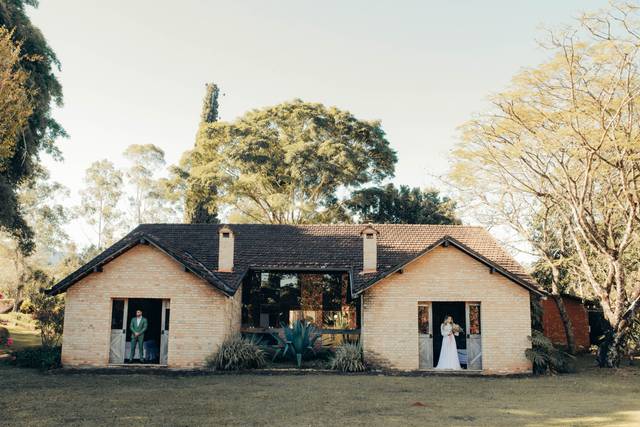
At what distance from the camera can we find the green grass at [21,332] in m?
23.8

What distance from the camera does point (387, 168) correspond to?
3688cm

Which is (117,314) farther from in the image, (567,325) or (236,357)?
(567,325)

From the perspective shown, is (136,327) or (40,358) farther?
(40,358)

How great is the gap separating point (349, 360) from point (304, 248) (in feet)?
18.4

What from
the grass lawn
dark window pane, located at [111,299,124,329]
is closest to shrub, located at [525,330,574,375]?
the grass lawn

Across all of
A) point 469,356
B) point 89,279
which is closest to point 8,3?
point 89,279

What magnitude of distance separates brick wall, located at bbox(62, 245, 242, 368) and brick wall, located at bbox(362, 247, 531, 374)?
5.36 metres

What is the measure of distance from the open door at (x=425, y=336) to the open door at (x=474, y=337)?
1.32 metres

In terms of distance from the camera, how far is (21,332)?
29.1m

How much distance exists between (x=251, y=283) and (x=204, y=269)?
3.70 metres

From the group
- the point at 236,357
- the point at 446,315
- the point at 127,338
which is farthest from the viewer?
the point at 446,315

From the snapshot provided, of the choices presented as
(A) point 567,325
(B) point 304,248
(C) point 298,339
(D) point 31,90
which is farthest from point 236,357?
(A) point 567,325

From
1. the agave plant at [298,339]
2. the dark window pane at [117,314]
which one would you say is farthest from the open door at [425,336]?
the dark window pane at [117,314]

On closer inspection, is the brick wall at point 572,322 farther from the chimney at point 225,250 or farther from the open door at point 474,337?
the chimney at point 225,250
